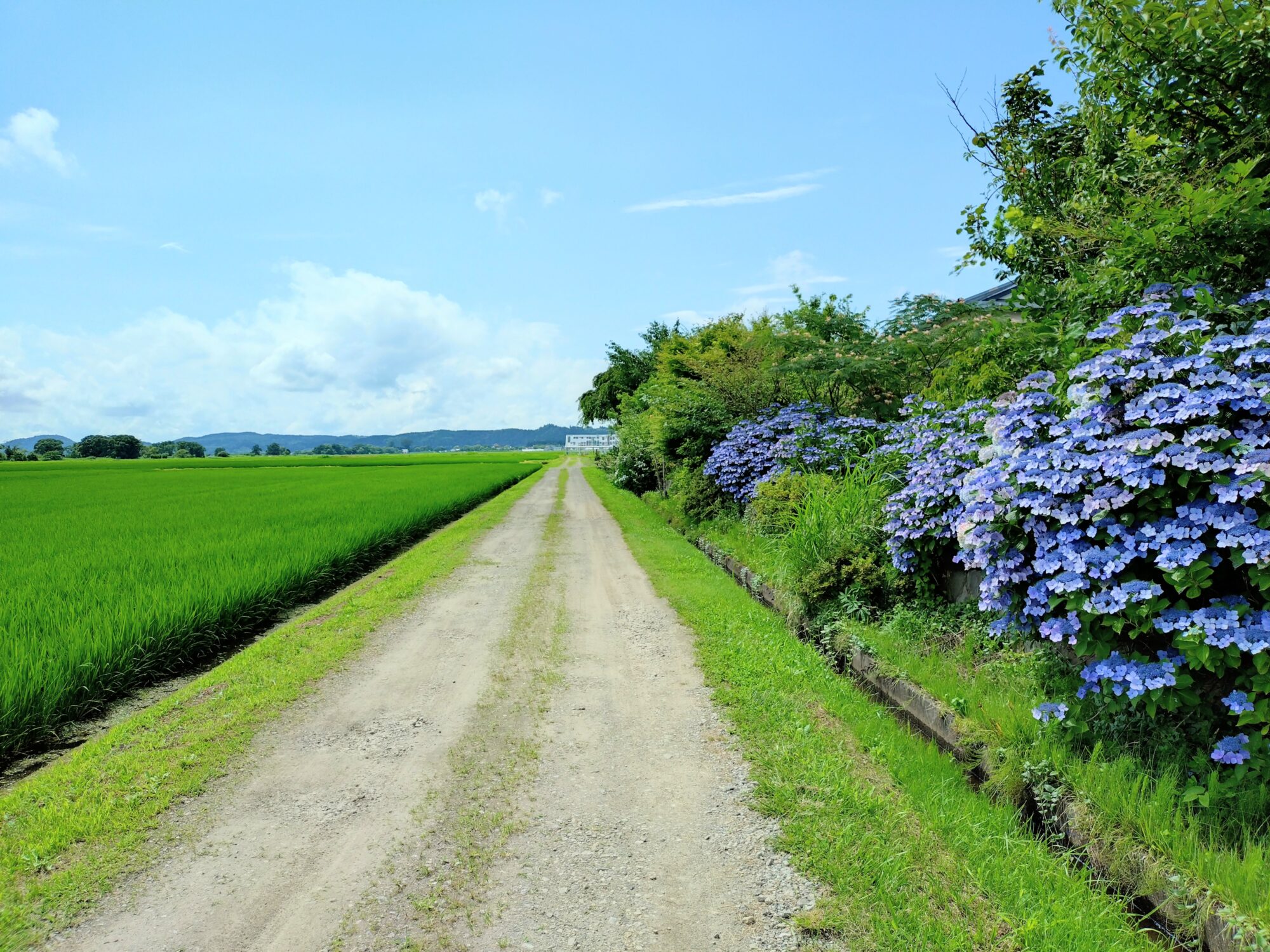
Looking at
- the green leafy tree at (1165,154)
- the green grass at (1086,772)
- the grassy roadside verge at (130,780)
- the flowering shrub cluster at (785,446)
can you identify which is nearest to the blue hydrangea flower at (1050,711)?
the green grass at (1086,772)

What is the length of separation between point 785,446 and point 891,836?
7500 millimetres

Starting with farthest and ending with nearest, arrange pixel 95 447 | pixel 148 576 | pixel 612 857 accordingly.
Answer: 1. pixel 95 447
2. pixel 148 576
3. pixel 612 857

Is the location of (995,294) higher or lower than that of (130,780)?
higher

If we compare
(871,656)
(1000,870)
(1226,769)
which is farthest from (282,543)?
(1226,769)

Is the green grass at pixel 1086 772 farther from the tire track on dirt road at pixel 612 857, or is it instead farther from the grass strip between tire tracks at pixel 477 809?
the grass strip between tire tracks at pixel 477 809

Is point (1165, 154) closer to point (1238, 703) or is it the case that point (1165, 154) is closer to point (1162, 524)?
point (1162, 524)

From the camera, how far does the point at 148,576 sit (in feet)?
24.0

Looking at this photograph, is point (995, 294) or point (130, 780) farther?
point (995, 294)

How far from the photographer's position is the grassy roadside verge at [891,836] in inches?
96.5

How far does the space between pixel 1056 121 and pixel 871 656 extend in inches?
235

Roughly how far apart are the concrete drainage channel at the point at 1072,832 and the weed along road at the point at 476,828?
4.03 ft

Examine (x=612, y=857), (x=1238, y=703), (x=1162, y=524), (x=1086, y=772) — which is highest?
(x=1162, y=524)

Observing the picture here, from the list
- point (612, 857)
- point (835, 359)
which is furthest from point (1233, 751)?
point (835, 359)

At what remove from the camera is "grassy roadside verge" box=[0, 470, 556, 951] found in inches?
111
